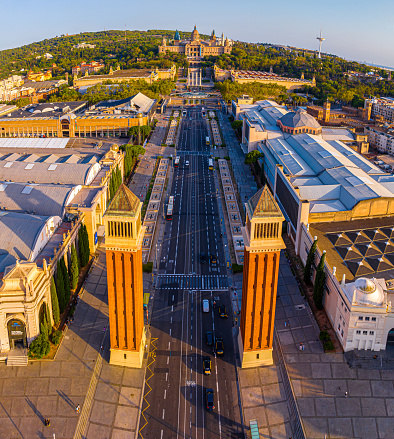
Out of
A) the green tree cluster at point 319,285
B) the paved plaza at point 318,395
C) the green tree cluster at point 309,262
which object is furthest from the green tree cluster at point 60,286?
the green tree cluster at point 309,262

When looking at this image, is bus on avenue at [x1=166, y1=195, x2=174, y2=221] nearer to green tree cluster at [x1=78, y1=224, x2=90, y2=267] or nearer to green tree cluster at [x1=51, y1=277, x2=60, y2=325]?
green tree cluster at [x1=78, y1=224, x2=90, y2=267]

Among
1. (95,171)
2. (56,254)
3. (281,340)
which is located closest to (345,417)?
(281,340)

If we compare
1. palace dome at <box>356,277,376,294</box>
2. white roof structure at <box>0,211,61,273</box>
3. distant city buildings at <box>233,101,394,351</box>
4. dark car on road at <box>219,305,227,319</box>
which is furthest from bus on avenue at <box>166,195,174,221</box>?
palace dome at <box>356,277,376,294</box>

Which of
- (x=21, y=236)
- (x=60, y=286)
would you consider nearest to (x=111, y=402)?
(x=60, y=286)

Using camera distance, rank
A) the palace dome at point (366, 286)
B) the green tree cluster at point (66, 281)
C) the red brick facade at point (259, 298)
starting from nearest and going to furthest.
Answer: the red brick facade at point (259, 298) → the palace dome at point (366, 286) → the green tree cluster at point (66, 281)

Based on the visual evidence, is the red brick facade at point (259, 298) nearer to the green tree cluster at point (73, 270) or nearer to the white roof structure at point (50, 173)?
the green tree cluster at point (73, 270)

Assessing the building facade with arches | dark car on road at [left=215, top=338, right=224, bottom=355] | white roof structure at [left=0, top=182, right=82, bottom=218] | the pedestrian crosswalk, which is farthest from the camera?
white roof structure at [left=0, top=182, right=82, bottom=218]

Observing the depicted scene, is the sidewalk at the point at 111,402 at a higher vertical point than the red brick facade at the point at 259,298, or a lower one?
lower
